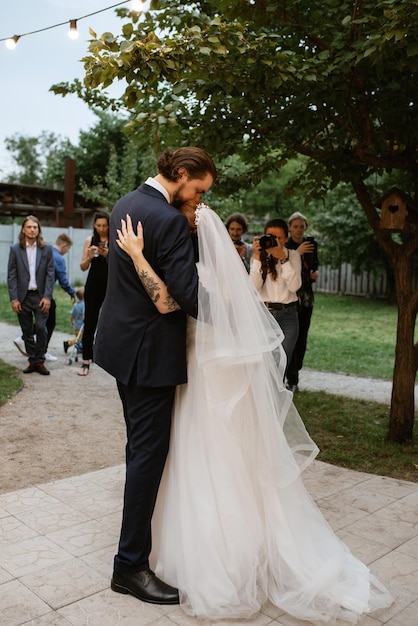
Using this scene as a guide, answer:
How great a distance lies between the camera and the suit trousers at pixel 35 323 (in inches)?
327

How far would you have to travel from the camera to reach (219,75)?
4645 mm

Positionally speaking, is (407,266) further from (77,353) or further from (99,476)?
(77,353)

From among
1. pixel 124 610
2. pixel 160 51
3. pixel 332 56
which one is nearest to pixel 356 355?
pixel 332 56

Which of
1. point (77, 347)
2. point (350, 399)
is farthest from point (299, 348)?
point (77, 347)

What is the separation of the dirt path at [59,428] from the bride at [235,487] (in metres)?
2.04

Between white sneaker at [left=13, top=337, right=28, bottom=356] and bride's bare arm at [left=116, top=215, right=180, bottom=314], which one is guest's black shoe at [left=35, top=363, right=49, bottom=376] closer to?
white sneaker at [left=13, top=337, right=28, bottom=356]

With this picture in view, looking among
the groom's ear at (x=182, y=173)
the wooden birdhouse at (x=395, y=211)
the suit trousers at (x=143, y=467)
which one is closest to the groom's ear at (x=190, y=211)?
the groom's ear at (x=182, y=173)

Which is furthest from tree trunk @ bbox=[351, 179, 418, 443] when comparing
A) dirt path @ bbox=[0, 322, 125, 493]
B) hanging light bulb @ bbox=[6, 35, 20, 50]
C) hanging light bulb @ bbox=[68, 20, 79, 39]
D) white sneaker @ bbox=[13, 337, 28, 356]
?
white sneaker @ bbox=[13, 337, 28, 356]

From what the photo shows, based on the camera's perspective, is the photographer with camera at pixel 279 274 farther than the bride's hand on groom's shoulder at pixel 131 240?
Yes

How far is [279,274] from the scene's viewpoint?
21.3 feet

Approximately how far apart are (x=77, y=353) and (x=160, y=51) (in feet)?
20.2

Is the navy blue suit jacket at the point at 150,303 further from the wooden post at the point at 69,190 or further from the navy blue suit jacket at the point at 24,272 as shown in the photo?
the wooden post at the point at 69,190

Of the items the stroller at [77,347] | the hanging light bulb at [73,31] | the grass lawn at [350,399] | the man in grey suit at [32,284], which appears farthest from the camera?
the stroller at [77,347]

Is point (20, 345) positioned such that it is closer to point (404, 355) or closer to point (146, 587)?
point (404, 355)
